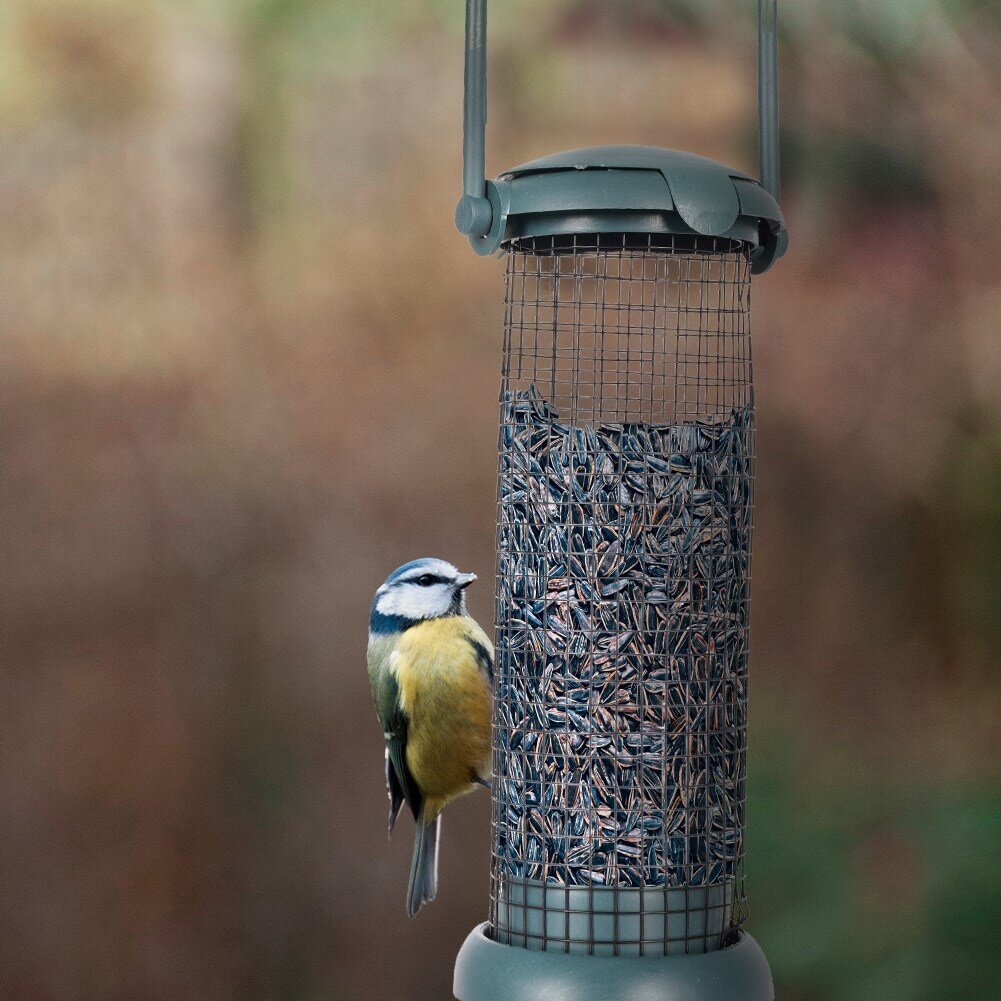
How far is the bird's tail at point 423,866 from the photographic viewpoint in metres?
3.01

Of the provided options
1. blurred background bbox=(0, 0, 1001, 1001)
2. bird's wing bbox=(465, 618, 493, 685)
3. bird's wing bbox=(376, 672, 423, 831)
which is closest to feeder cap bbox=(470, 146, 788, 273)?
bird's wing bbox=(465, 618, 493, 685)

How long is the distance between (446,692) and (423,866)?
407mm

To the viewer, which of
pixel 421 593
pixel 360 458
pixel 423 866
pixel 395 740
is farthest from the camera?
pixel 360 458

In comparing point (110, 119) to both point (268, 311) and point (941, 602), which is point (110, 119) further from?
point (941, 602)

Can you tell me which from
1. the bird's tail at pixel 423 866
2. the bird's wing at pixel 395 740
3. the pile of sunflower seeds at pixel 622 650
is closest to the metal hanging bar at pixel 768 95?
the pile of sunflower seeds at pixel 622 650

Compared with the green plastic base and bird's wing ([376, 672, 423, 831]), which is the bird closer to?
bird's wing ([376, 672, 423, 831])

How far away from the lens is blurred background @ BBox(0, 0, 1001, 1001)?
158 inches

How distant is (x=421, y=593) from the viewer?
282 cm

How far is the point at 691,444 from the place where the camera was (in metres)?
2.20

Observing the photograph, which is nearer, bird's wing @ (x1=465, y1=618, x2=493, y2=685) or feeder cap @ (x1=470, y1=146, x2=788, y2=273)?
feeder cap @ (x1=470, y1=146, x2=788, y2=273)

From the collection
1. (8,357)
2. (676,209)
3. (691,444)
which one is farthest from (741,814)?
(8,357)

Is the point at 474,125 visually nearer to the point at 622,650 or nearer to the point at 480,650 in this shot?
the point at 622,650

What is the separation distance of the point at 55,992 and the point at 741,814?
2536 millimetres

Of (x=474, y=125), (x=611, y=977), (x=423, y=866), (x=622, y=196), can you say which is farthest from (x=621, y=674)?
(x=423, y=866)
